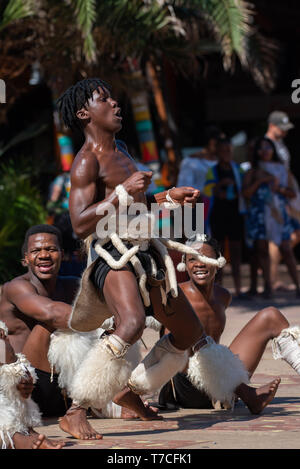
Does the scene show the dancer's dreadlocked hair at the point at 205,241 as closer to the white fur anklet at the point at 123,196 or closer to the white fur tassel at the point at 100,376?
the white fur anklet at the point at 123,196

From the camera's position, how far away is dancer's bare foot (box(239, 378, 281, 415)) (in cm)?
463

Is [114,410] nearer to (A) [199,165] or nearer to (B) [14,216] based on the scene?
(A) [199,165]

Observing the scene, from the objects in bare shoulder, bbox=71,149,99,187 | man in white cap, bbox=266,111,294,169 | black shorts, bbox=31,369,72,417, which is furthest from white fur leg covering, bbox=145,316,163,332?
man in white cap, bbox=266,111,294,169

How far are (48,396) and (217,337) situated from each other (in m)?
0.98

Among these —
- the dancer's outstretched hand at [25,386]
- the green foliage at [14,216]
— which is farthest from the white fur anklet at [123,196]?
the green foliage at [14,216]

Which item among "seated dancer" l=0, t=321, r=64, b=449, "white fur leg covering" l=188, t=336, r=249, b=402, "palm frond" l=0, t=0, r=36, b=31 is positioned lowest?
"white fur leg covering" l=188, t=336, r=249, b=402

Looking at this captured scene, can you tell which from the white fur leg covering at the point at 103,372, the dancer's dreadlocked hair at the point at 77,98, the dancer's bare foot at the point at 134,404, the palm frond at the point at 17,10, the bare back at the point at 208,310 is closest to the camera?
the white fur leg covering at the point at 103,372

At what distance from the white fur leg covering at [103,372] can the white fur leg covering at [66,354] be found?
0.55 meters

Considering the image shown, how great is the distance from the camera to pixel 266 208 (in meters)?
9.77

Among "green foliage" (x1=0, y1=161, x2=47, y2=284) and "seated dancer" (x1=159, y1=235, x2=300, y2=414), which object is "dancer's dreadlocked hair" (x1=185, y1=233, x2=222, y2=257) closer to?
"seated dancer" (x1=159, y1=235, x2=300, y2=414)

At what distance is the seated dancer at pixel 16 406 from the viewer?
3705 mm

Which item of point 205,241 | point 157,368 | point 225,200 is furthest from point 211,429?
point 225,200

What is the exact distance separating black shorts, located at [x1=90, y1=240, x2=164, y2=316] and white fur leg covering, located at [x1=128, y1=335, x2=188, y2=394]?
191 millimetres

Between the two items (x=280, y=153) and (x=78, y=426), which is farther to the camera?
(x=280, y=153)
